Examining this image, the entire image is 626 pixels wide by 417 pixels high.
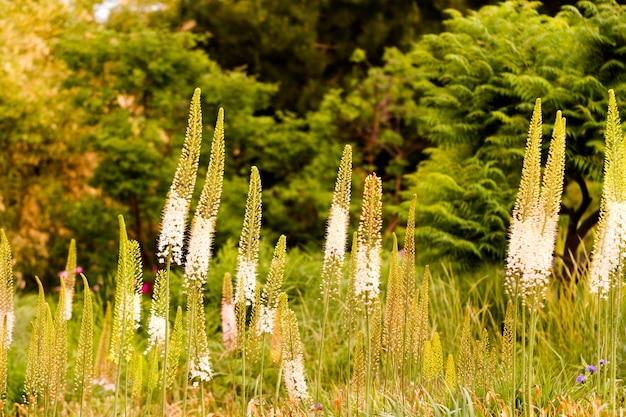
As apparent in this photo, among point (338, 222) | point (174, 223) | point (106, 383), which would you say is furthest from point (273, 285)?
point (106, 383)

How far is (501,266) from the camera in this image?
834 cm

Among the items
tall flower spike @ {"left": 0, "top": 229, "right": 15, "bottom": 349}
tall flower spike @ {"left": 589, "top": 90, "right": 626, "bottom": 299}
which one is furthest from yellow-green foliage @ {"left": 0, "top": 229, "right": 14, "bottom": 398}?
tall flower spike @ {"left": 589, "top": 90, "right": 626, "bottom": 299}

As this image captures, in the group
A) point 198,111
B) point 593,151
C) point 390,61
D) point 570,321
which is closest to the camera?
point 198,111

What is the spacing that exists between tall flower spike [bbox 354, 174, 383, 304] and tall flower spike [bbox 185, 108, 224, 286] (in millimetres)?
780

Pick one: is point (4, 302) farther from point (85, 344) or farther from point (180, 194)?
point (180, 194)

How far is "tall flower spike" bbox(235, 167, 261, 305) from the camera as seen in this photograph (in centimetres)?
345

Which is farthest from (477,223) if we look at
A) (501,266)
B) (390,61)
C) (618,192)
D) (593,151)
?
(390,61)

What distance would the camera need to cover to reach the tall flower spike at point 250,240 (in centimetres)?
345

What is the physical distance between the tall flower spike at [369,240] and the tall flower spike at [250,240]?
0.51m

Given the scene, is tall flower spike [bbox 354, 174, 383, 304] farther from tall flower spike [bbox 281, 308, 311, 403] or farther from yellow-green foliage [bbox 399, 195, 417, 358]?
tall flower spike [bbox 281, 308, 311, 403]

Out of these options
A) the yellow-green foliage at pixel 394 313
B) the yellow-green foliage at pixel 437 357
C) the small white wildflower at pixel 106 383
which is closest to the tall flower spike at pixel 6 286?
the yellow-green foliage at pixel 394 313

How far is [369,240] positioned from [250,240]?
607 mm

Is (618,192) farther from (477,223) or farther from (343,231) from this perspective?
(477,223)

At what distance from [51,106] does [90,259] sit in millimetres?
3539
